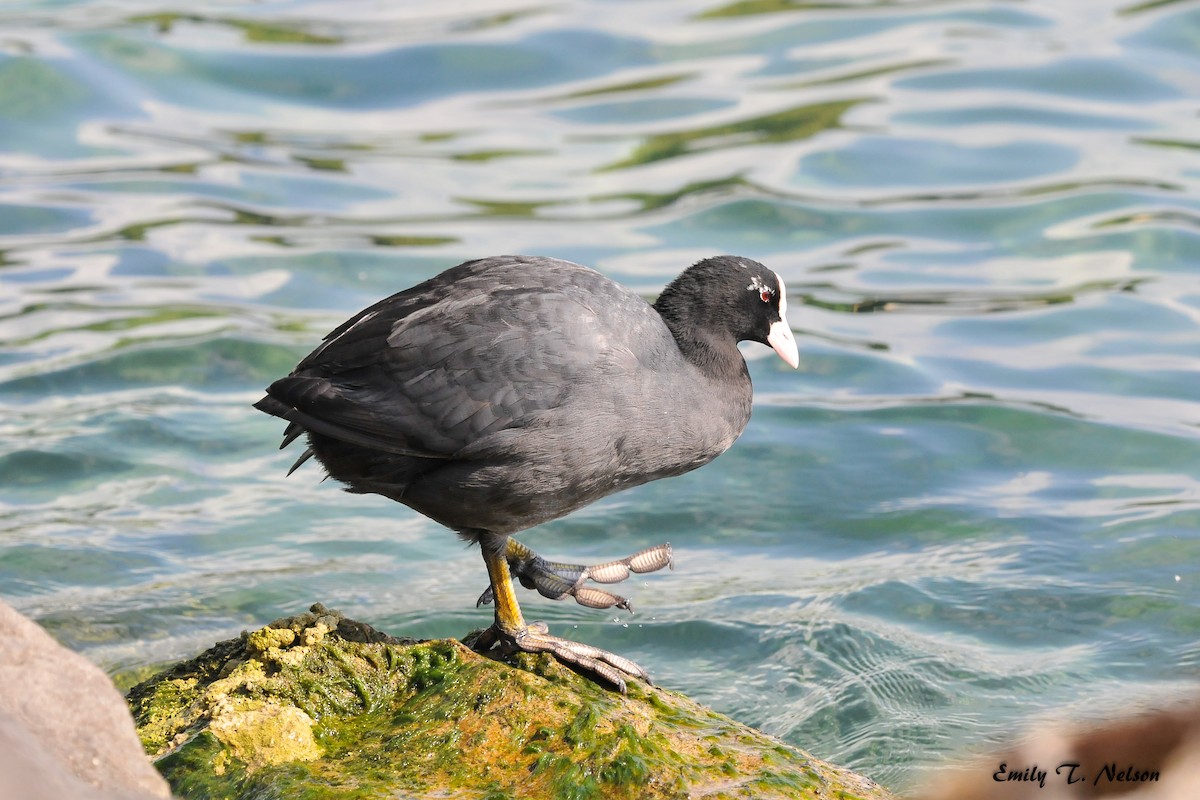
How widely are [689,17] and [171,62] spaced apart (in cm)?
483

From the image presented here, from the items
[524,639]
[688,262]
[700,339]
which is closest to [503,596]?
[524,639]

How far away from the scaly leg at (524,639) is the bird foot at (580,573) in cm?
29

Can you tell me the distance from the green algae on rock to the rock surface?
697 millimetres

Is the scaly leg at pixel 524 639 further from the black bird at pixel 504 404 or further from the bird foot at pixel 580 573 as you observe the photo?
the bird foot at pixel 580 573

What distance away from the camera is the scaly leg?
430 centimetres

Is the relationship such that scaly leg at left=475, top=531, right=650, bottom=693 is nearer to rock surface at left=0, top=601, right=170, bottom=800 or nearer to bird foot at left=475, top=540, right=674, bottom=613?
bird foot at left=475, top=540, right=674, bottom=613

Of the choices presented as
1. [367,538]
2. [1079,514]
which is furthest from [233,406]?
[1079,514]

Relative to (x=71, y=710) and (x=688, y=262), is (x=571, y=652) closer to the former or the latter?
(x=71, y=710)

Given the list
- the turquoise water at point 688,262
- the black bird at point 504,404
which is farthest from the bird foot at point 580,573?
the turquoise water at point 688,262

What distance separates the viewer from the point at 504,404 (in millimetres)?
4422
